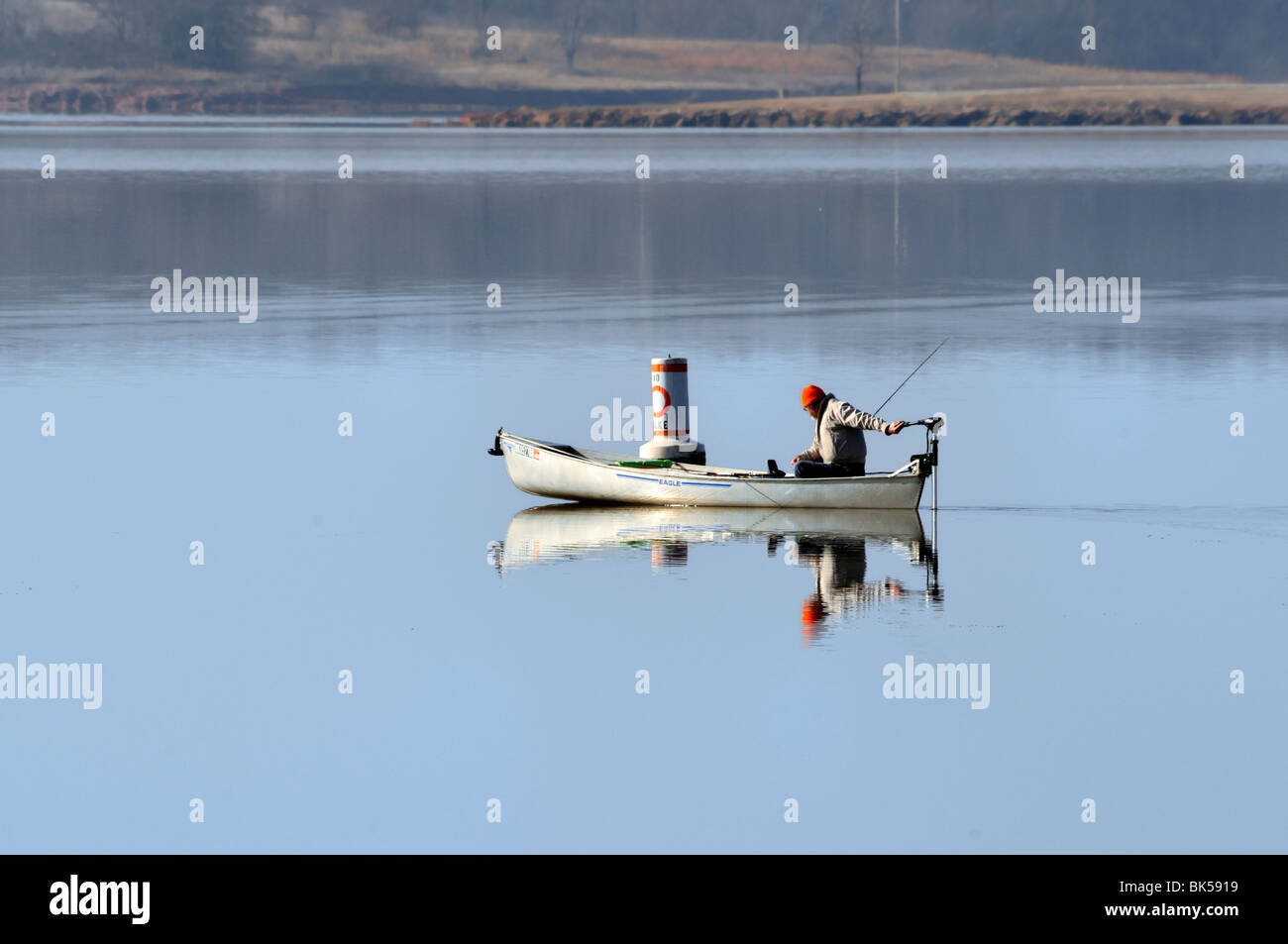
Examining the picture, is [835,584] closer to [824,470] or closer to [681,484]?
[824,470]

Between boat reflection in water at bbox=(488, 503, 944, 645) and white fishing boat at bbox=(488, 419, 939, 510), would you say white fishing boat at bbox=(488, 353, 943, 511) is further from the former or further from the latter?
boat reflection in water at bbox=(488, 503, 944, 645)

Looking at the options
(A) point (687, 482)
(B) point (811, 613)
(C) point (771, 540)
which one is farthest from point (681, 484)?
(B) point (811, 613)

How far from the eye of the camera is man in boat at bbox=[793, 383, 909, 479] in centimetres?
2192

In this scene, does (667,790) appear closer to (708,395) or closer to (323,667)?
(323,667)

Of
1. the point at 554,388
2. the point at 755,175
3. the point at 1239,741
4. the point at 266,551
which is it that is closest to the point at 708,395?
the point at 554,388

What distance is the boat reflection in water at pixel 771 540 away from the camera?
1916cm

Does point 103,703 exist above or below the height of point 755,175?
below

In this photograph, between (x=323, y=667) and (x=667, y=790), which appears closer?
(x=667, y=790)

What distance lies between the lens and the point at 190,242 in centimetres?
6203

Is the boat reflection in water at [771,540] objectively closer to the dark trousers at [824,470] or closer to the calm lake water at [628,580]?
the calm lake water at [628,580]

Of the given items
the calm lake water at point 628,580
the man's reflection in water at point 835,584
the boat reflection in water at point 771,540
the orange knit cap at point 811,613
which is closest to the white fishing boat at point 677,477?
the boat reflection in water at point 771,540

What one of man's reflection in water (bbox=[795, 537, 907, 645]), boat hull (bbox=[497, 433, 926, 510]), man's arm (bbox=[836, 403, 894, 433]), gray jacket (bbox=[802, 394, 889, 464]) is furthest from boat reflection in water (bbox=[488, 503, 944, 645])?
man's arm (bbox=[836, 403, 894, 433])

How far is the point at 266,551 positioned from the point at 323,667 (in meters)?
4.70

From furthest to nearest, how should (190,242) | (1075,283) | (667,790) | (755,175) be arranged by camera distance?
(755,175) < (190,242) < (1075,283) < (667,790)
